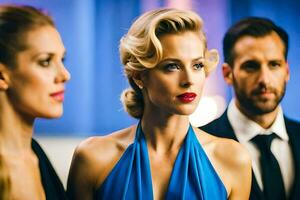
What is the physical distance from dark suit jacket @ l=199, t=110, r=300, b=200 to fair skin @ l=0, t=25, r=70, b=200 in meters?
0.59

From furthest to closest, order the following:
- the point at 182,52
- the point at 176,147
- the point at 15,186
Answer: the point at 176,147
the point at 182,52
the point at 15,186

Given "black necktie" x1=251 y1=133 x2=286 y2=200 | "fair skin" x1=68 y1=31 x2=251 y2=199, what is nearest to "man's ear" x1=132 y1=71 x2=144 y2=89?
"fair skin" x1=68 y1=31 x2=251 y2=199

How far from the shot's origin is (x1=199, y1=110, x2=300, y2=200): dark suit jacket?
1.68 meters

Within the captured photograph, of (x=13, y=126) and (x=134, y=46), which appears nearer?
(x=13, y=126)

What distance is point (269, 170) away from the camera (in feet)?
5.61

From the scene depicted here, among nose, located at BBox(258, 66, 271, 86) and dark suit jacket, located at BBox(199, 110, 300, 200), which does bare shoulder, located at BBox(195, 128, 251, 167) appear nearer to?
dark suit jacket, located at BBox(199, 110, 300, 200)

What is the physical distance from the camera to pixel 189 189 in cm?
148

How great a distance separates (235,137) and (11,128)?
2.61ft

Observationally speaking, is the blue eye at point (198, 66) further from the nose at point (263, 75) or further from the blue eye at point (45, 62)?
the blue eye at point (45, 62)

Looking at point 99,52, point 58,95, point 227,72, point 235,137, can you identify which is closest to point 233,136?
point 235,137

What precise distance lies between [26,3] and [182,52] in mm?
534

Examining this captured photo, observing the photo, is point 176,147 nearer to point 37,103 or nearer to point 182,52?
point 182,52

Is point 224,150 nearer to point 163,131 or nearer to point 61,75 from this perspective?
point 163,131

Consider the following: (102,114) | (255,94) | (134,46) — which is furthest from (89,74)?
(255,94)
